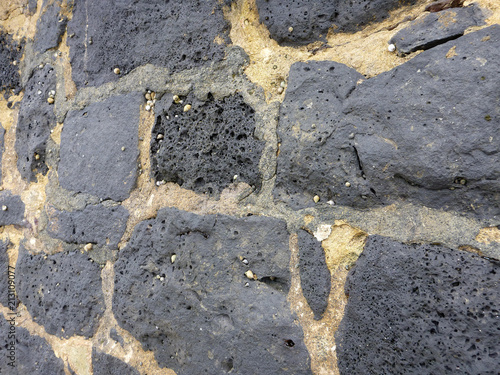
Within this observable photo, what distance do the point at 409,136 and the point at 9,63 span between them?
4.22 ft

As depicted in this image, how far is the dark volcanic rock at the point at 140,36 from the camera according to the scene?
854mm

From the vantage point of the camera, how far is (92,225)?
100 centimetres

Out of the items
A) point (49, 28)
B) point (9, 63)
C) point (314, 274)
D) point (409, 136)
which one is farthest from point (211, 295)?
point (9, 63)

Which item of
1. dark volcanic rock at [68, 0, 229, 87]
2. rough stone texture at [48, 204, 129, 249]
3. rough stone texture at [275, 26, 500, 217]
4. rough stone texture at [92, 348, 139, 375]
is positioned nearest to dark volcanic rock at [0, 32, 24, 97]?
dark volcanic rock at [68, 0, 229, 87]

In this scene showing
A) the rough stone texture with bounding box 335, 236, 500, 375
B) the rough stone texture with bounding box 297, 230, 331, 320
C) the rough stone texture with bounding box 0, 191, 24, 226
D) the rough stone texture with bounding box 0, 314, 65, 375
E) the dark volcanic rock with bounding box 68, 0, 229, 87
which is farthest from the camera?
the rough stone texture with bounding box 0, 191, 24, 226

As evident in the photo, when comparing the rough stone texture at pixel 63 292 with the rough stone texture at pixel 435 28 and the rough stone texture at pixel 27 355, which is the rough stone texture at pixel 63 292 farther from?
the rough stone texture at pixel 435 28

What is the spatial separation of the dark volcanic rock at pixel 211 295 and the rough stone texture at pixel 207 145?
0.08 m

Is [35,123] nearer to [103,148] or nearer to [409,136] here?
[103,148]

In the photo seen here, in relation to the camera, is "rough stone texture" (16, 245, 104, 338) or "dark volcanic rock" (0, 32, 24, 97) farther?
"dark volcanic rock" (0, 32, 24, 97)

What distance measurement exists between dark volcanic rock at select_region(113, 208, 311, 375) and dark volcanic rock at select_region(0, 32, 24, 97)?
2.53 feet

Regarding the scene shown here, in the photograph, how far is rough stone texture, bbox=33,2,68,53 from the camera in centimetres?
114

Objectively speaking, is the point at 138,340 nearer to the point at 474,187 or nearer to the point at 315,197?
the point at 315,197

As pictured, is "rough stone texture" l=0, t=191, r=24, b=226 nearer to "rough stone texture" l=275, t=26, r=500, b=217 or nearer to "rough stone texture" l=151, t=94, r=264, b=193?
"rough stone texture" l=151, t=94, r=264, b=193

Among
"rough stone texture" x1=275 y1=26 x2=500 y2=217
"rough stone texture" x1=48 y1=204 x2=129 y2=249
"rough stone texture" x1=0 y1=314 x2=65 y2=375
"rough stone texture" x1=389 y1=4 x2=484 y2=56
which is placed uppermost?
"rough stone texture" x1=389 y1=4 x2=484 y2=56
